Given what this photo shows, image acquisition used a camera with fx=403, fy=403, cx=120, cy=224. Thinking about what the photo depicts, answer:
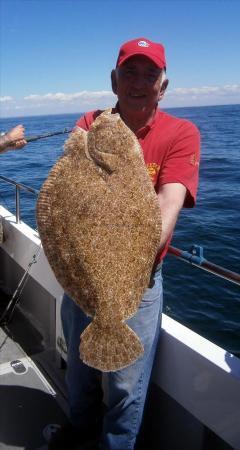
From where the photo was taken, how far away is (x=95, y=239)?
1.91 m

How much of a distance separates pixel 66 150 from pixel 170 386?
5.70ft

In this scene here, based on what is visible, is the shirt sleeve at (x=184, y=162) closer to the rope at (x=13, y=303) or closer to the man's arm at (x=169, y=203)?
the man's arm at (x=169, y=203)

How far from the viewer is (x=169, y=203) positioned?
2.07m

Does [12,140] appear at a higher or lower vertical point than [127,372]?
higher

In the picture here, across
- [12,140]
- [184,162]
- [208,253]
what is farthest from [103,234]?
[208,253]

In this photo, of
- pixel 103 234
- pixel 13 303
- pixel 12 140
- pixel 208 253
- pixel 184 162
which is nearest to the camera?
pixel 103 234

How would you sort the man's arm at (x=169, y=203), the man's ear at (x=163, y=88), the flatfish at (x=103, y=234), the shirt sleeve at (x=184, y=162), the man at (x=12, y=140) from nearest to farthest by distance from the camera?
1. the flatfish at (x=103, y=234)
2. the man's arm at (x=169, y=203)
3. the shirt sleeve at (x=184, y=162)
4. the man's ear at (x=163, y=88)
5. the man at (x=12, y=140)

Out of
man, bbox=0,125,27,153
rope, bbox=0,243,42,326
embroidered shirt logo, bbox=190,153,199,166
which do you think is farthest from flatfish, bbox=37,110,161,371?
rope, bbox=0,243,42,326

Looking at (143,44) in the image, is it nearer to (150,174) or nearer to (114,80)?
(114,80)

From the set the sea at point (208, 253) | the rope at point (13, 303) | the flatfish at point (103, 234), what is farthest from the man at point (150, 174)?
the rope at point (13, 303)

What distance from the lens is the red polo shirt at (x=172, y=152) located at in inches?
85.0

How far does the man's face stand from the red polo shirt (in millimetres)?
114

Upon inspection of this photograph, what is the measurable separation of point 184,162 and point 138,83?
52 cm

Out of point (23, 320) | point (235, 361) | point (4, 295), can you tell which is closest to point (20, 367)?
point (23, 320)
